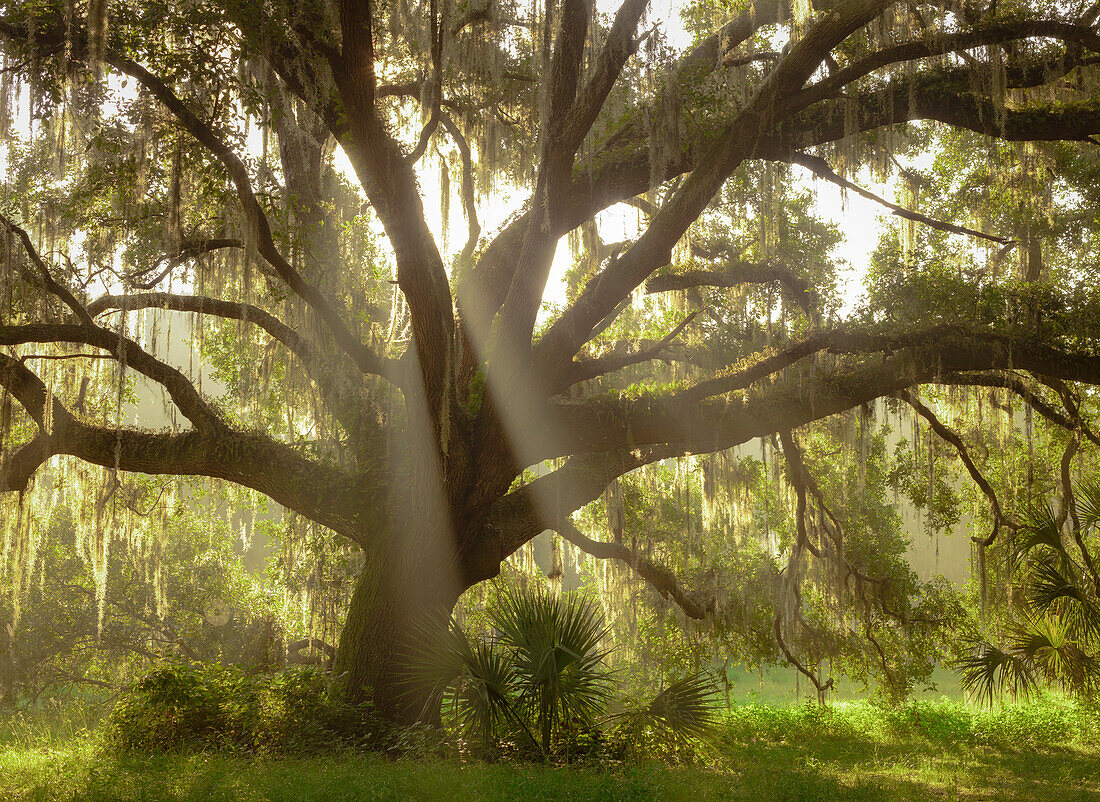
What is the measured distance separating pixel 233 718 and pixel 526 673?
3.16 m

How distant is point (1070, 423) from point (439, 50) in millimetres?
7126

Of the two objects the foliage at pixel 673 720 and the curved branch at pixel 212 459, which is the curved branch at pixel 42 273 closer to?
the curved branch at pixel 212 459

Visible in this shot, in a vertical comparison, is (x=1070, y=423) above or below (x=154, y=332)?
below

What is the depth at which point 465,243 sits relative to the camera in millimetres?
9422

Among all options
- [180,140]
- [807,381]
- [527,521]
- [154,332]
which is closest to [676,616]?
[527,521]

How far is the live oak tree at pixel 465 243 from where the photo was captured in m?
6.29

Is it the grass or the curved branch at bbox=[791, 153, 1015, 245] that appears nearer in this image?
the grass

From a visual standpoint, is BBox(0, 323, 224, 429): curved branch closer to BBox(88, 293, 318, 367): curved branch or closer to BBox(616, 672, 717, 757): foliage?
BBox(88, 293, 318, 367): curved branch

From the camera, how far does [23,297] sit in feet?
25.0

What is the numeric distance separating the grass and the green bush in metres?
0.33

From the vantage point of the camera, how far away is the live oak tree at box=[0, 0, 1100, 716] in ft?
20.6

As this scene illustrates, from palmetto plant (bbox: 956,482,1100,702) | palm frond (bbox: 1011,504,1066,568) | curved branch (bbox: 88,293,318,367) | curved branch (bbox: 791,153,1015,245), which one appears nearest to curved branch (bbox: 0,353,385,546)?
curved branch (bbox: 88,293,318,367)

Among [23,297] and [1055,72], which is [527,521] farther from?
[1055,72]

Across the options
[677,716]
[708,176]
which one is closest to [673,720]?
[677,716]
